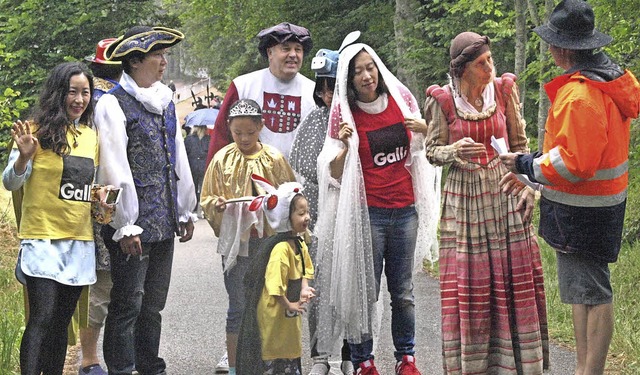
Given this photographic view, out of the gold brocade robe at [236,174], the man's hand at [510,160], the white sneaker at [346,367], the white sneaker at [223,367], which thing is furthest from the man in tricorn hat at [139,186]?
the man's hand at [510,160]

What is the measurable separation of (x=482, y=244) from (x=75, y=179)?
2217mm

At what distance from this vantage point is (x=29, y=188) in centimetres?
552

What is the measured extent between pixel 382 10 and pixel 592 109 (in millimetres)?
19538

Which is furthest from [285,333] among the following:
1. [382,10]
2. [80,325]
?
[382,10]

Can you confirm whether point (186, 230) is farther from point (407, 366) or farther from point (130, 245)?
point (407, 366)

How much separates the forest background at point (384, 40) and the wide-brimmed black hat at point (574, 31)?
222 centimetres

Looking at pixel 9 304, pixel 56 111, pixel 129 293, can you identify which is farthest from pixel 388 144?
pixel 9 304

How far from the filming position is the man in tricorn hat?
5852 millimetres

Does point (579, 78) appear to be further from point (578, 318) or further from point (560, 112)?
point (578, 318)

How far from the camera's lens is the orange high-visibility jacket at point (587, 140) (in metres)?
5.05

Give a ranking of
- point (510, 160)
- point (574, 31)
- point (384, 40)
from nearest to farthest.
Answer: point (574, 31) < point (510, 160) < point (384, 40)

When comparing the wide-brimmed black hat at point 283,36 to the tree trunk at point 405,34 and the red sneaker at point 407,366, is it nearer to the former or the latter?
the red sneaker at point 407,366

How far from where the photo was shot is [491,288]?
5879 millimetres

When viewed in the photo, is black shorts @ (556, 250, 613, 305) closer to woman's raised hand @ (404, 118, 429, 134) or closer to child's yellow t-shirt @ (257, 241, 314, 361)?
woman's raised hand @ (404, 118, 429, 134)
